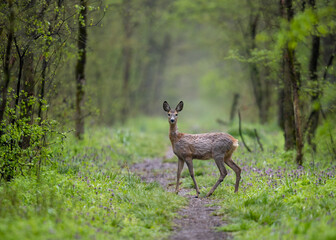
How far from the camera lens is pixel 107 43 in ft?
82.4

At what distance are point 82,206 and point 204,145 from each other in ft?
11.7

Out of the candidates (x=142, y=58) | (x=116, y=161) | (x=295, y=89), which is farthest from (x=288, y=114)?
(x=142, y=58)

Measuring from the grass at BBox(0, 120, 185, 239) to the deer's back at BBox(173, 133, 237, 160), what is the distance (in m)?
1.19

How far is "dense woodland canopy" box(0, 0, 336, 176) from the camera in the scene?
817 centimetres

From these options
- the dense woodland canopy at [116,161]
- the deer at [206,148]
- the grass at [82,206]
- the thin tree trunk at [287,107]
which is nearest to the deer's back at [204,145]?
the deer at [206,148]

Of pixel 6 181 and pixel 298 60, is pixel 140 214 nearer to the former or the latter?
pixel 6 181

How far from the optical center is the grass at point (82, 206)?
5.48m

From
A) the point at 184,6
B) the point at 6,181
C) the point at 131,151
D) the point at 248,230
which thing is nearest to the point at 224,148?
the point at 248,230

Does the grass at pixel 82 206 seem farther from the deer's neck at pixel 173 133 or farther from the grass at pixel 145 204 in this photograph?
the deer's neck at pixel 173 133

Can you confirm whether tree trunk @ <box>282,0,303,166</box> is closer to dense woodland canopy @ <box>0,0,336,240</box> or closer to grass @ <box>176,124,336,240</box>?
dense woodland canopy @ <box>0,0,336,240</box>

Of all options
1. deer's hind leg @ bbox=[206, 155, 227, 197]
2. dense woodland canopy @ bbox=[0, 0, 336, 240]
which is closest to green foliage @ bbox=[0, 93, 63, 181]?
dense woodland canopy @ bbox=[0, 0, 336, 240]

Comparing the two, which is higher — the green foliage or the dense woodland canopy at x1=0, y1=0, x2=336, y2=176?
the dense woodland canopy at x1=0, y1=0, x2=336, y2=176

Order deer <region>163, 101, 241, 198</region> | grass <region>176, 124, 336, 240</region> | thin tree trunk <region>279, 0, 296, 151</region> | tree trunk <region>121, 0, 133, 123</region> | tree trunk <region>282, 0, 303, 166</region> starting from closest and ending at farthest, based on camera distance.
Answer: grass <region>176, 124, 336, 240</region> < deer <region>163, 101, 241, 198</region> < tree trunk <region>282, 0, 303, 166</region> < thin tree trunk <region>279, 0, 296, 151</region> < tree trunk <region>121, 0, 133, 123</region>

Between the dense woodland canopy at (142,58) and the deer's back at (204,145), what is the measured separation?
2.55 meters
